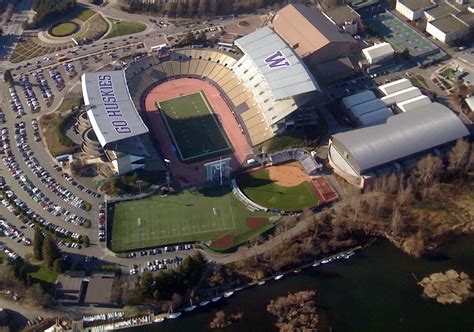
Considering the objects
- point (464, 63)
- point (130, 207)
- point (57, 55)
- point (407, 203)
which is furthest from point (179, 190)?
point (464, 63)

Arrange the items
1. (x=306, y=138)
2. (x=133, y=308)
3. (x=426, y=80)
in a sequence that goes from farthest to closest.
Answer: (x=426, y=80) → (x=306, y=138) → (x=133, y=308)

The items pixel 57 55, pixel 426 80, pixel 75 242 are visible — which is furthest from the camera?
pixel 57 55

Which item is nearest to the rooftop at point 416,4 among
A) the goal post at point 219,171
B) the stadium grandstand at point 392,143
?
the stadium grandstand at point 392,143

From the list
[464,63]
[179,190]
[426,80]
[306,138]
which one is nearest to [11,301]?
[179,190]

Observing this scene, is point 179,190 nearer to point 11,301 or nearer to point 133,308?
point 133,308

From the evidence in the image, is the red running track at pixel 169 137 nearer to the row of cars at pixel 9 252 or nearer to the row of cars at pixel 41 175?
the row of cars at pixel 41 175

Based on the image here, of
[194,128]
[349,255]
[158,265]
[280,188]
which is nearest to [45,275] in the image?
[158,265]

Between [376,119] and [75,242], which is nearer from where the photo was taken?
[75,242]
